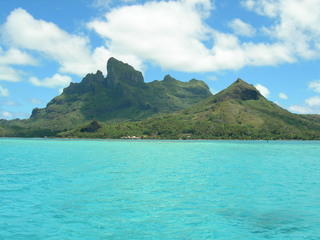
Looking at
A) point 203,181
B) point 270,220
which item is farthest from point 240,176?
point 270,220

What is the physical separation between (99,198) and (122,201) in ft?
12.0

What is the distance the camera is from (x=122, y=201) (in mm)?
38219

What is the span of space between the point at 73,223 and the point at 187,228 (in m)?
11.0

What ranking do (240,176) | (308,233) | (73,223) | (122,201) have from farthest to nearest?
(240,176) → (122,201) → (73,223) → (308,233)

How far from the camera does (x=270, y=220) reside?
101ft

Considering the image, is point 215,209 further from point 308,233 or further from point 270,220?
point 308,233

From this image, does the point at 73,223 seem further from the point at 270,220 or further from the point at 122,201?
the point at 270,220

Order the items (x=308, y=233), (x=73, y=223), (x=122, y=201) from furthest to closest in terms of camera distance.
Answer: (x=122, y=201) < (x=73, y=223) < (x=308, y=233)

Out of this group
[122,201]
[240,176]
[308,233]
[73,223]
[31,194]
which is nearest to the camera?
[308,233]

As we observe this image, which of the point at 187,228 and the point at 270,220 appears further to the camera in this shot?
the point at 270,220

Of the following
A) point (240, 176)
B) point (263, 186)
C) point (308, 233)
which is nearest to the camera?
point (308, 233)

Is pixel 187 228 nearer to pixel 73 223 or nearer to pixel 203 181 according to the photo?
pixel 73 223

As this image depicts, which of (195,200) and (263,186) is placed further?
(263,186)

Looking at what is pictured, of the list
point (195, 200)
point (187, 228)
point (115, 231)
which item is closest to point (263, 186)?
point (195, 200)
